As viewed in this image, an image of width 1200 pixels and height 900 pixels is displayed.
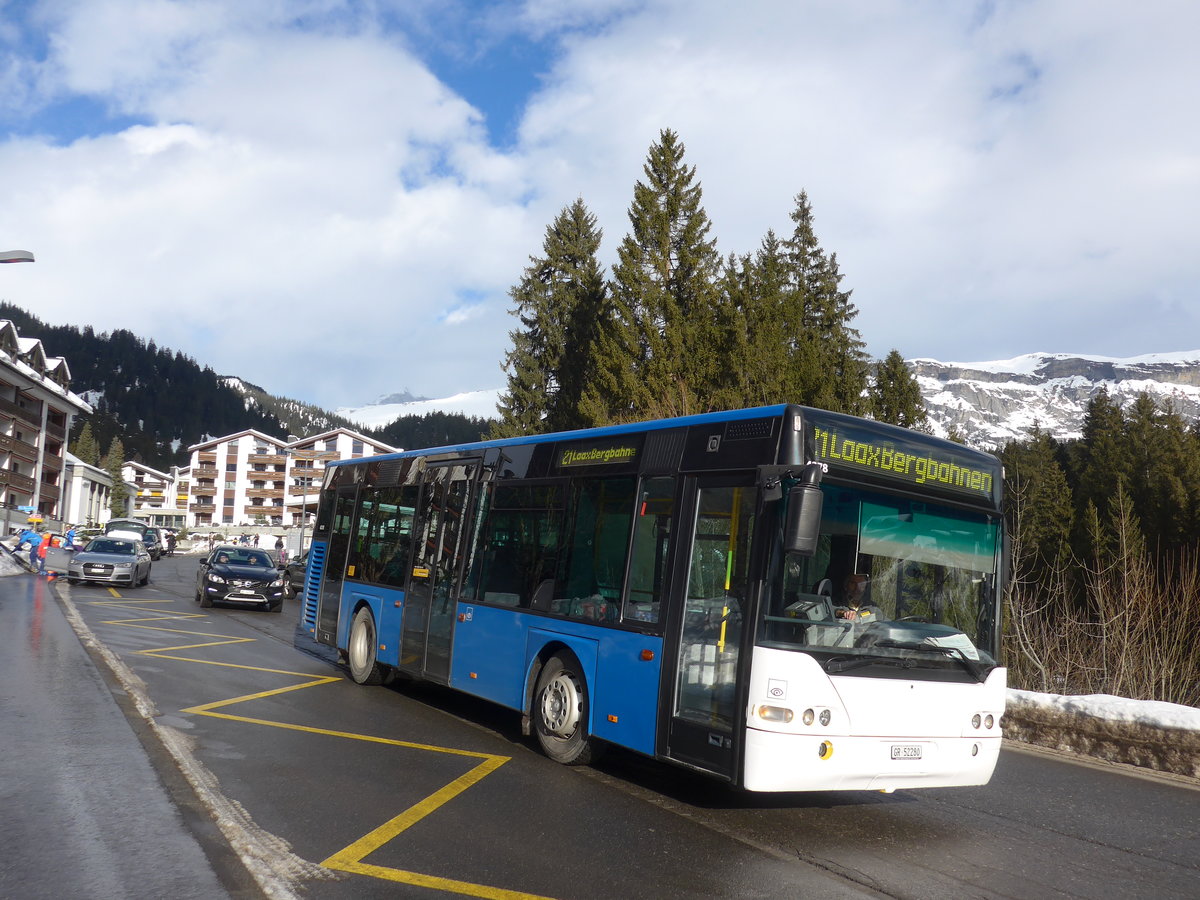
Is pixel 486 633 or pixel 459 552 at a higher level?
pixel 459 552

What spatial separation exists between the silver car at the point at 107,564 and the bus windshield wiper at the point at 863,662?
27.5 meters

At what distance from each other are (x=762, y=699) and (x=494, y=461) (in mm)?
4612

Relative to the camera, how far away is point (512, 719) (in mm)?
10906

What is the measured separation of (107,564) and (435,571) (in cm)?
2231

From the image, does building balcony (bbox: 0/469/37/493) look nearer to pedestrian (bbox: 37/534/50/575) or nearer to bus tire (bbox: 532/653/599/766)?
pedestrian (bbox: 37/534/50/575)

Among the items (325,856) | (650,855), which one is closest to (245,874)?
(325,856)

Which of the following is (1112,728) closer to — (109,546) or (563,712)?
(563,712)

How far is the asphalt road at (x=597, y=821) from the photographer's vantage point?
5.50m

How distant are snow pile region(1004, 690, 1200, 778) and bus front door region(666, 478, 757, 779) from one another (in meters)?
5.40

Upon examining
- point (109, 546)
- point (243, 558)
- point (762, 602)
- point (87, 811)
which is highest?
point (762, 602)

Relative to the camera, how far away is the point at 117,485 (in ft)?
454

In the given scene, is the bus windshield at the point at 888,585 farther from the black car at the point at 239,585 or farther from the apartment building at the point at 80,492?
the apartment building at the point at 80,492

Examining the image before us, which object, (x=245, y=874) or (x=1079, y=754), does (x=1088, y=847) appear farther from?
(x=245, y=874)

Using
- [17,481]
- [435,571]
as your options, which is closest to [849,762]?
[435,571]
